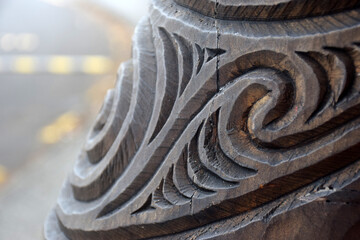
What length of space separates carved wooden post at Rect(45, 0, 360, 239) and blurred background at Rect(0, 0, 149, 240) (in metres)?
1.01

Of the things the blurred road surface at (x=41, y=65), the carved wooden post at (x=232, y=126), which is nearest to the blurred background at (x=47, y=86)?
the blurred road surface at (x=41, y=65)

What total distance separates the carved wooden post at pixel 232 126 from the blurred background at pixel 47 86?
1.01 meters

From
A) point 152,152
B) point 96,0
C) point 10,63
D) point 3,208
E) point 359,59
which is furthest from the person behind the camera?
point 96,0

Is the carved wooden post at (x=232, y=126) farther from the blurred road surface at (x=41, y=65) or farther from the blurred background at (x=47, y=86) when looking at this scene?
the blurred road surface at (x=41, y=65)

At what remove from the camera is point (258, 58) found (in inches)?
21.0

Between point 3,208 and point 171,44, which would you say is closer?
point 171,44

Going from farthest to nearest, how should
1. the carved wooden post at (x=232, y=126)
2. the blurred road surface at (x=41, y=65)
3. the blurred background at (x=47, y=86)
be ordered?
1. the blurred road surface at (x=41, y=65)
2. the blurred background at (x=47, y=86)
3. the carved wooden post at (x=232, y=126)

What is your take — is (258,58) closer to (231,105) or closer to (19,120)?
(231,105)

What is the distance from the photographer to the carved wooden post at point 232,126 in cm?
49

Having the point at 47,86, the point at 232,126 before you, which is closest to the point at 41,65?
the point at 47,86

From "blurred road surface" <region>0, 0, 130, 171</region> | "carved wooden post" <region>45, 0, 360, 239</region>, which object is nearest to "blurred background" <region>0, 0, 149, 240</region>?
"blurred road surface" <region>0, 0, 130, 171</region>

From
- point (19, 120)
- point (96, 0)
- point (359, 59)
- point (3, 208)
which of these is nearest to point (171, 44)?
point (359, 59)

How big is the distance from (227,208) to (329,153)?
0.47ft

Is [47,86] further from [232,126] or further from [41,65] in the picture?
[232,126]
